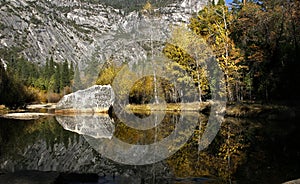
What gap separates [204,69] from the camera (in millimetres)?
26844

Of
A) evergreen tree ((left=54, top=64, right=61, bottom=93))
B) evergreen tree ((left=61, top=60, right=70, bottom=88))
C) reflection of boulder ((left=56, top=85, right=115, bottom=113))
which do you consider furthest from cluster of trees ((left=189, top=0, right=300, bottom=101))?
evergreen tree ((left=61, top=60, right=70, bottom=88))

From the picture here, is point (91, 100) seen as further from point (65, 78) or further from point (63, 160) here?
point (65, 78)

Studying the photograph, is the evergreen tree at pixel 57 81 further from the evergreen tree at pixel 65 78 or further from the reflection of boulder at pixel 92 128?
the reflection of boulder at pixel 92 128

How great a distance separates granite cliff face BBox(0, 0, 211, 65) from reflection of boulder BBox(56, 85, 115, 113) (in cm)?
8706

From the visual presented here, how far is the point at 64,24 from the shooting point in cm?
16225

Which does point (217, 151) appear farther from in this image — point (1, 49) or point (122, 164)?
point (1, 49)

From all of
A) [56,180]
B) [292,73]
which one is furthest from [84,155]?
[292,73]

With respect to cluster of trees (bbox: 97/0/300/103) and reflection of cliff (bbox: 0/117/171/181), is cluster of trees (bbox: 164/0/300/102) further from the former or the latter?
reflection of cliff (bbox: 0/117/171/181)

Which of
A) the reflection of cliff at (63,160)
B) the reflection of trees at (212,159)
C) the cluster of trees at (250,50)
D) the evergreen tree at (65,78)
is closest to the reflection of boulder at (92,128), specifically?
the reflection of cliff at (63,160)

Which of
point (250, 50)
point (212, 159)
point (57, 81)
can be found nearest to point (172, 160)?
point (212, 159)

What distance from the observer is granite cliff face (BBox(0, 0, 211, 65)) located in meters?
136

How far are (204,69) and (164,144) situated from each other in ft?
57.2

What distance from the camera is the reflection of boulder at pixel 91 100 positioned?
1168 inches

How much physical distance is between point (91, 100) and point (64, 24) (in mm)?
142038
